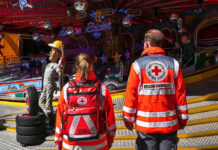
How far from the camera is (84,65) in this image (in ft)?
5.64

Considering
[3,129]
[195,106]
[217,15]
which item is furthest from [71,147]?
[217,15]

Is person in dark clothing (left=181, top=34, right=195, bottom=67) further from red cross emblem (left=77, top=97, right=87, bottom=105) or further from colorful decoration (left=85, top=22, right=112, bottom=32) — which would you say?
red cross emblem (left=77, top=97, right=87, bottom=105)

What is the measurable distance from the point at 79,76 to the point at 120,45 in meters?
9.73

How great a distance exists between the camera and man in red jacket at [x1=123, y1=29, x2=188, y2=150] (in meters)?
1.73

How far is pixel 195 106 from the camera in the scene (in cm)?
395

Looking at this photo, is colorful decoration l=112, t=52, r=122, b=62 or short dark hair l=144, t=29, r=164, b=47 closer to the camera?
short dark hair l=144, t=29, r=164, b=47

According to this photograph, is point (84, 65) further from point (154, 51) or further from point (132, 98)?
point (154, 51)

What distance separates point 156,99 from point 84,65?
0.72m

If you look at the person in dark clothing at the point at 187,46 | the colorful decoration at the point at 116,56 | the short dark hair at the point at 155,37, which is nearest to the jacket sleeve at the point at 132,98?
the short dark hair at the point at 155,37

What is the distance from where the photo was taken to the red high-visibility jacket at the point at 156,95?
5.69ft

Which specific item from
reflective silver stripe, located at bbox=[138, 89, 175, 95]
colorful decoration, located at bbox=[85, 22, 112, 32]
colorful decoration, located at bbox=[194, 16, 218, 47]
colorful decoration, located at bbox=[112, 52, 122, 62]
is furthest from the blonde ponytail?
colorful decoration, located at bbox=[194, 16, 218, 47]

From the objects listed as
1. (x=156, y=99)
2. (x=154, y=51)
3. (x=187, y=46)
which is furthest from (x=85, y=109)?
(x=187, y=46)

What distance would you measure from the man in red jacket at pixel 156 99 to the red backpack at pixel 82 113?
0.31 meters

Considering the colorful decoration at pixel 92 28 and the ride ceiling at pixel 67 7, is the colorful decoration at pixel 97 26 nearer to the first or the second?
the colorful decoration at pixel 92 28
